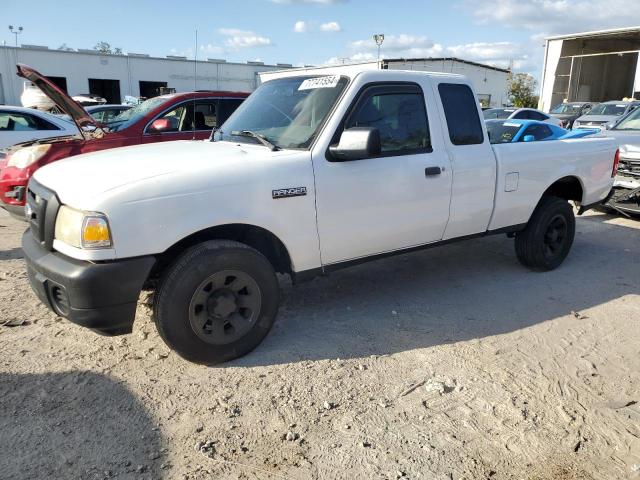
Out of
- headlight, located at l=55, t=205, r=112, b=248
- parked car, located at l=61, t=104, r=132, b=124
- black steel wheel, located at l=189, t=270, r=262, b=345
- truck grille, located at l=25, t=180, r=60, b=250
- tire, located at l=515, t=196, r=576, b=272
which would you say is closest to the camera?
headlight, located at l=55, t=205, r=112, b=248

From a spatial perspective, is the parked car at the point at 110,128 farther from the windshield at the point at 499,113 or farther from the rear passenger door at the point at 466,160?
the windshield at the point at 499,113

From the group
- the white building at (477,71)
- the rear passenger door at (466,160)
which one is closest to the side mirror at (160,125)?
the rear passenger door at (466,160)

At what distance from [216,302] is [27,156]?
12.9 feet

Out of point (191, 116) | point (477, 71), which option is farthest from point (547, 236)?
point (477, 71)

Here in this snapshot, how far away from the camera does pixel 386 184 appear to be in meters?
4.00

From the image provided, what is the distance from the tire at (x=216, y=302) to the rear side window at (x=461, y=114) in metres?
2.11

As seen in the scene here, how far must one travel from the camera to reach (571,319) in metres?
4.48

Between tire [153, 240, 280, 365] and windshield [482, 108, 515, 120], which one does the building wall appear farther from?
tire [153, 240, 280, 365]

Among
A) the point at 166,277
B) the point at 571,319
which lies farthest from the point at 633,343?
the point at 166,277

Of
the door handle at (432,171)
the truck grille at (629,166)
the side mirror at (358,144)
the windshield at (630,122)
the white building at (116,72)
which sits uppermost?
the white building at (116,72)

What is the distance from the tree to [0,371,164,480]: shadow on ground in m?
48.7

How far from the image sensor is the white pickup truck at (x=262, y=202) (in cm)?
308

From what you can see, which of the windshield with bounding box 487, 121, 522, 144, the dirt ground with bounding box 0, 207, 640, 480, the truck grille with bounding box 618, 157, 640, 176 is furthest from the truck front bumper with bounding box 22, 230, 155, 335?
the truck grille with bounding box 618, 157, 640, 176

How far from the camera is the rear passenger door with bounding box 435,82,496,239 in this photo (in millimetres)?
4477
